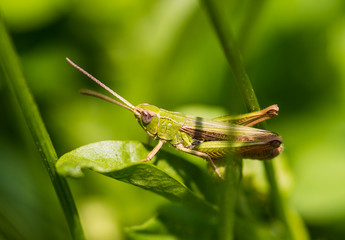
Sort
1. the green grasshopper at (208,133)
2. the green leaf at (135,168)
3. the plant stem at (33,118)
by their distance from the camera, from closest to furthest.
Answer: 1. the plant stem at (33,118)
2. the green leaf at (135,168)
3. the green grasshopper at (208,133)

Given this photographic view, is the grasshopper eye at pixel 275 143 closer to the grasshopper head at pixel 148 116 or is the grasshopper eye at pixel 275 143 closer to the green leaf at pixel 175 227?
the green leaf at pixel 175 227

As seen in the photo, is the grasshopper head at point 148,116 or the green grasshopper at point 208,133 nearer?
the green grasshopper at point 208,133

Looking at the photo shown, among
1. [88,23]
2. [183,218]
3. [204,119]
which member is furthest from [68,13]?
[183,218]

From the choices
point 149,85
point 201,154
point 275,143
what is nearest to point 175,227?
point 201,154

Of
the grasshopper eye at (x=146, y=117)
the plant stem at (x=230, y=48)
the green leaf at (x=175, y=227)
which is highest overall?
the grasshopper eye at (x=146, y=117)

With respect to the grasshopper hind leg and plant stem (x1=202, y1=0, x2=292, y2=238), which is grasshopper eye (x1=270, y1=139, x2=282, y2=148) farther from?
plant stem (x1=202, y1=0, x2=292, y2=238)

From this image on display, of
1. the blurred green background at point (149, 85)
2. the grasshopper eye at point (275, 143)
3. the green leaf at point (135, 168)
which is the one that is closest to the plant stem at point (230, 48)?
the green leaf at point (135, 168)

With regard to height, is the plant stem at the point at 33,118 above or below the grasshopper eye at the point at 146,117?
below
